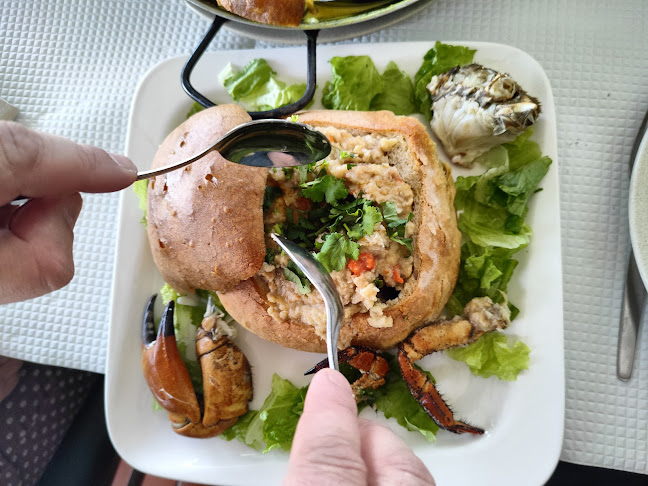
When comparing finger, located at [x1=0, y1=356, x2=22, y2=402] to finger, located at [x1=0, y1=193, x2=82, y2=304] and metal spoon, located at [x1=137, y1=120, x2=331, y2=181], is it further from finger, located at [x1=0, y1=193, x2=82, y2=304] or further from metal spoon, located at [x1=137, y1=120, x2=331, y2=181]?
metal spoon, located at [x1=137, y1=120, x2=331, y2=181]

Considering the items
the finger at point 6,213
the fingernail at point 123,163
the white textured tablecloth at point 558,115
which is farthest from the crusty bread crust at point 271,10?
the finger at point 6,213

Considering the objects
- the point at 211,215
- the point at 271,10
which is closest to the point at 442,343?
the point at 211,215

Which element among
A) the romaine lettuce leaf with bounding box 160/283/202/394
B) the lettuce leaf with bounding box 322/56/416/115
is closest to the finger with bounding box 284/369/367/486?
the romaine lettuce leaf with bounding box 160/283/202/394

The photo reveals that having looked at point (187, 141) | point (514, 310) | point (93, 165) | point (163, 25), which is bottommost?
point (514, 310)

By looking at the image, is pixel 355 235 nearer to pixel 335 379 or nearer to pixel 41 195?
pixel 335 379

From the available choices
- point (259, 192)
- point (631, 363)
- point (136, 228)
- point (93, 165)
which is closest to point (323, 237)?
point (259, 192)

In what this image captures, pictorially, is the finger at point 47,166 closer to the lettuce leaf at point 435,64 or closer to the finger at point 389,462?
the finger at point 389,462

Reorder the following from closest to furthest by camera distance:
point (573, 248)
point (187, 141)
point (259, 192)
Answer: point (259, 192)
point (187, 141)
point (573, 248)

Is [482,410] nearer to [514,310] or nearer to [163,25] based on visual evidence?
[514,310]
